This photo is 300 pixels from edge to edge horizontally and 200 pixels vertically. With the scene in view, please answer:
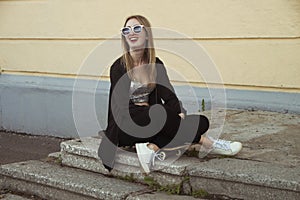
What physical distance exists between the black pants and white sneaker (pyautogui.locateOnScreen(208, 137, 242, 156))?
0.43 feet

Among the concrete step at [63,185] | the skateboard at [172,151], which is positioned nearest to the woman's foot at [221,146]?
the skateboard at [172,151]

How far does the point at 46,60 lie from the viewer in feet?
21.0

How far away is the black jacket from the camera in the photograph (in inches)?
146

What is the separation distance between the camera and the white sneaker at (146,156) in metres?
3.56

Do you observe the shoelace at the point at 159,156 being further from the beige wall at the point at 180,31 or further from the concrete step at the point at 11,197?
the beige wall at the point at 180,31

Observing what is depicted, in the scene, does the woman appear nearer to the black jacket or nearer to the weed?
the black jacket

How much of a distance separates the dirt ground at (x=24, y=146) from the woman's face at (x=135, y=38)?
6.90ft

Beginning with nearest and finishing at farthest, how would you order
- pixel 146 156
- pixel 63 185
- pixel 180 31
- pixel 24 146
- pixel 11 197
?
pixel 146 156 → pixel 63 185 → pixel 11 197 → pixel 180 31 → pixel 24 146

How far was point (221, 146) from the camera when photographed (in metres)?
3.67

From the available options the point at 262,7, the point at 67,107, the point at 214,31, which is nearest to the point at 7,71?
the point at 67,107

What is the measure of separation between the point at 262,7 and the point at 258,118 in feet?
3.13

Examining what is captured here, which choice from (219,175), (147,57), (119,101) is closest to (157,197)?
(219,175)

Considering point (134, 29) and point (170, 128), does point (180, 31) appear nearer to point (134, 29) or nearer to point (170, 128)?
point (134, 29)

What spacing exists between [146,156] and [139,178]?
0.62ft
